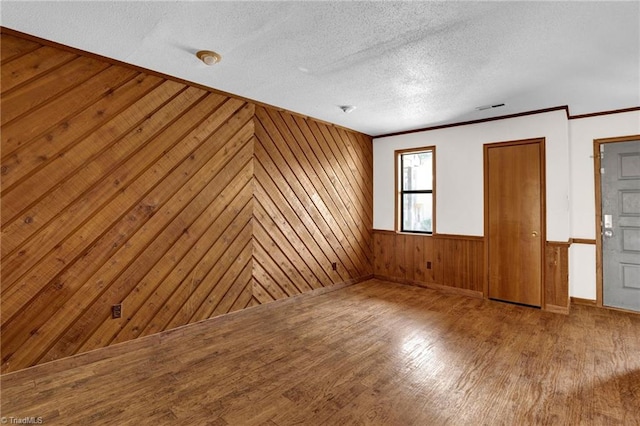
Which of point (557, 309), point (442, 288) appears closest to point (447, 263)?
point (442, 288)

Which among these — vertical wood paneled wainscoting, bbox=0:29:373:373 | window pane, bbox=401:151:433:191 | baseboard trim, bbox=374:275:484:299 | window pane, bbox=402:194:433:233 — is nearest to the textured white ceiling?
vertical wood paneled wainscoting, bbox=0:29:373:373

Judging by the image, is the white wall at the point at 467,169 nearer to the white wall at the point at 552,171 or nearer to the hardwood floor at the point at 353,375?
the white wall at the point at 552,171

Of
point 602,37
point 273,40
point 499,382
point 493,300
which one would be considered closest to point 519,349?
point 499,382

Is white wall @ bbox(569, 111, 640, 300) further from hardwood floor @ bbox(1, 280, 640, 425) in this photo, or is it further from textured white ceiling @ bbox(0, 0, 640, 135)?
hardwood floor @ bbox(1, 280, 640, 425)

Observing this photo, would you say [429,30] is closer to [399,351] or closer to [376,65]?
[376,65]

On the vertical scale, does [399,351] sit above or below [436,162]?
below

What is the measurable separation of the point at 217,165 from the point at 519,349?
11.7 ft

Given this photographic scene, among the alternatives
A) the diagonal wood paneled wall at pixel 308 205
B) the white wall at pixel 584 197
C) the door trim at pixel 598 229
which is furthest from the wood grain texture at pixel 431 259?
the door trim at pixel 598 229

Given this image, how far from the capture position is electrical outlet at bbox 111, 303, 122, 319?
2.87 meters

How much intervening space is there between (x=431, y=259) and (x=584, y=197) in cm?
218

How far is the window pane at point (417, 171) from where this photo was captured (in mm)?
5348

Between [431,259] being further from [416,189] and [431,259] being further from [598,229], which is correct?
[598,229]

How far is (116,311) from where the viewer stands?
9.46ft

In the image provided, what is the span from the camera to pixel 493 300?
452 centimetres
